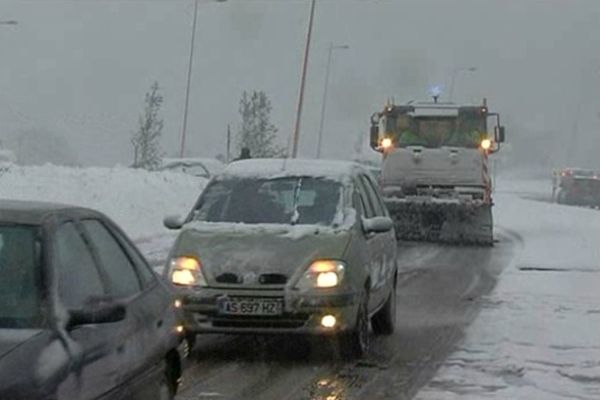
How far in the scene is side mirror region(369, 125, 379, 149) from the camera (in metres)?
27.0

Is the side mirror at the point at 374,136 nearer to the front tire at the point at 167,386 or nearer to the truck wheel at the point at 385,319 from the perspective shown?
the truck wheel at the point at 385,319

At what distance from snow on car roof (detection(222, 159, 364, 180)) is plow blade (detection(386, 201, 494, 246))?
13845mm

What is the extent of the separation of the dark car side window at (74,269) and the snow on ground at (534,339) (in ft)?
12.2

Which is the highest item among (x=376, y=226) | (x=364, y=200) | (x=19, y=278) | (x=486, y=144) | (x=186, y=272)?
(x=19, y=278)

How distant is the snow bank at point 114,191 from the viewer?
2808 centimetres

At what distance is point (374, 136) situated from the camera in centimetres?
2703

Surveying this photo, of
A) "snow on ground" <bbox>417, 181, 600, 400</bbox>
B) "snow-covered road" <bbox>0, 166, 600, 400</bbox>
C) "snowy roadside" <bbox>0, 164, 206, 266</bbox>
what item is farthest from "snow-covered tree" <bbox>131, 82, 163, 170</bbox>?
"snow on ground" <bbox>417, 181, 600, 400</bbox>

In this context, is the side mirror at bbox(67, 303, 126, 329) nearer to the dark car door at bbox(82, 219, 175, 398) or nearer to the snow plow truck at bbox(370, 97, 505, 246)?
the dark car door at bbox(82, 219, 175, 398)

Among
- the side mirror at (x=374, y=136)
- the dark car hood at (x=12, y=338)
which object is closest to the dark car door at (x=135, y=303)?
the dark car hood at (x=12, y=338)

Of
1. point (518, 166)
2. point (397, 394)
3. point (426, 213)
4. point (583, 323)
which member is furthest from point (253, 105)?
point (518, 166)

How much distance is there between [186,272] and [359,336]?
1.52m

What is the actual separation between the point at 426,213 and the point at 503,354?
15841mm

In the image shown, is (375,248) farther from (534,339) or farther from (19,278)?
(19,278)

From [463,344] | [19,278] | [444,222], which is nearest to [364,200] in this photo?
[463,344]
